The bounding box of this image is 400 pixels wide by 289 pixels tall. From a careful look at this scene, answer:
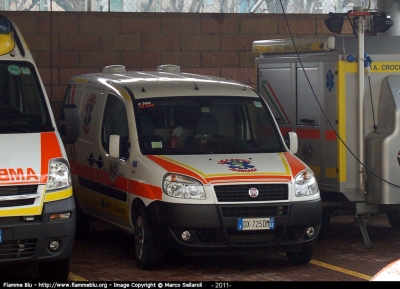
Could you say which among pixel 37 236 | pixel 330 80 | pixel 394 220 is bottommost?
pixel 394 220

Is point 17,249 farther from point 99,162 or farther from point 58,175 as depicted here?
point 99,162

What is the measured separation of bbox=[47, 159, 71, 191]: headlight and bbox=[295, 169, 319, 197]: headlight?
2429 millimetres

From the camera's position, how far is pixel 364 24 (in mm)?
9984

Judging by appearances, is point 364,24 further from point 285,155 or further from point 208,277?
point 208,277

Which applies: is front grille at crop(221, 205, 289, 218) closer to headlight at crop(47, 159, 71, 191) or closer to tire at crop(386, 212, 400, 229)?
headlight at crop(47, 159, 71, 191)

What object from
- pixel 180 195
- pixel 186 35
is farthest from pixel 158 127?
pixel 186 35

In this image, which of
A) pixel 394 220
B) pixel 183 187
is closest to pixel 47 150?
pixel 183 187

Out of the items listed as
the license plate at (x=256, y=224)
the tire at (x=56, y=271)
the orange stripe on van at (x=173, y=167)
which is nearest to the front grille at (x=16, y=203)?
the tire at (x=56, y=271)

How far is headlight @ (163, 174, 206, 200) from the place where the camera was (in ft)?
27.6

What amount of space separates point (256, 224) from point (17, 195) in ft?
7.92

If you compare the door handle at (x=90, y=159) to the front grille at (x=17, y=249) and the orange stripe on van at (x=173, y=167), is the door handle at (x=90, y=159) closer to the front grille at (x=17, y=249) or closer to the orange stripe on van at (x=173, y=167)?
the orange stripe on van at (x=173, y=167)

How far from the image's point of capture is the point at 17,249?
7.30m

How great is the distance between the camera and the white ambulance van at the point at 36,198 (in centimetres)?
728

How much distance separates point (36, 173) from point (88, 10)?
7158 mm
